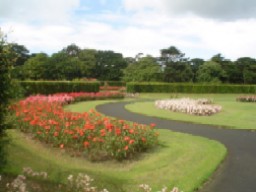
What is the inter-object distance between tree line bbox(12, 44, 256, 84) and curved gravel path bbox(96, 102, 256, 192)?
43930 mm

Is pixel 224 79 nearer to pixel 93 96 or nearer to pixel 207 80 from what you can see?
pixel 207 80

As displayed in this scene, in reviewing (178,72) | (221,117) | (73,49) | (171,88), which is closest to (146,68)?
(178,72)

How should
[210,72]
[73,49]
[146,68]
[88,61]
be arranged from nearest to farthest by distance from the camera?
[146,68] < [210,72] < [88,61] < [73,49]

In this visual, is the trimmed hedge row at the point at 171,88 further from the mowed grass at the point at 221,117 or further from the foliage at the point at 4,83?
the foliage at the point at 4,83

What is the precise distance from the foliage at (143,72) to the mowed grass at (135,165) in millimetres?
46920

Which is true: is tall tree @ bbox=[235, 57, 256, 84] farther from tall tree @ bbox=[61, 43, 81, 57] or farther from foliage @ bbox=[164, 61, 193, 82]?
tall tree @ bbox=[61, 43, 81, 57]

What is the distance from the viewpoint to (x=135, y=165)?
629cm

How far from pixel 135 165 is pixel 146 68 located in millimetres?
51196

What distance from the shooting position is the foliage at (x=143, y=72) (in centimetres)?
5516

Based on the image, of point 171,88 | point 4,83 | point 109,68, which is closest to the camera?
point 4,83

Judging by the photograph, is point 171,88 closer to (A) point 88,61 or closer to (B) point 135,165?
(B) point 135,165

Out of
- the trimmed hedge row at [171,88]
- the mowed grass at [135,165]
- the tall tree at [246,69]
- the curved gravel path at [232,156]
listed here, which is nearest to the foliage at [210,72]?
the tall tree at [246,69]

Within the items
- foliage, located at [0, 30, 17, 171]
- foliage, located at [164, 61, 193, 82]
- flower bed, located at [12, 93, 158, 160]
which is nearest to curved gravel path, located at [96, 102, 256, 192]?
flower bed, located at [12, 93, 158, 160]

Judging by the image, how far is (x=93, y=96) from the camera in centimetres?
2384
